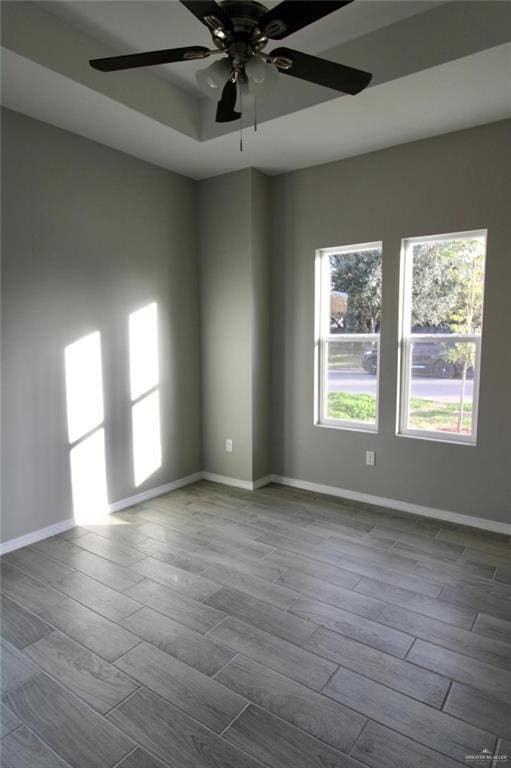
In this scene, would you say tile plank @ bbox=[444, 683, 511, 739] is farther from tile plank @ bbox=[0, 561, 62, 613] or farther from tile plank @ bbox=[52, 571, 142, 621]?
tile plank @ bbox=[0, 561, 62, 613]

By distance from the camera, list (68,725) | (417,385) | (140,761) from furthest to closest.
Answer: (417,385)
(68,725)
(140,761)

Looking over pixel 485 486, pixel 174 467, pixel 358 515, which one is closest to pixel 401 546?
pixel 358 515

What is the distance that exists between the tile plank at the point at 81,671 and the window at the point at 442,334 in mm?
2673

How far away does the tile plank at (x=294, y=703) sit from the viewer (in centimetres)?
160

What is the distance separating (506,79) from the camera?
8.11 feet

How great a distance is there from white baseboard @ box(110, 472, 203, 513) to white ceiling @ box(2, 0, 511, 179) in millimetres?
2846

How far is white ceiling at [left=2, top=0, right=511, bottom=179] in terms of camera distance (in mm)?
2309

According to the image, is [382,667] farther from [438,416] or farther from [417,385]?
[417,385]

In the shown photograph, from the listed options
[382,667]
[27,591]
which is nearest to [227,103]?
[382,667]

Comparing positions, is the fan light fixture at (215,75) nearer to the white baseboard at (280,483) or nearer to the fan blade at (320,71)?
the fan blade at (320,71)

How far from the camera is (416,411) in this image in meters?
3.58

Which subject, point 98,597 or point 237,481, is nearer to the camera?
point 98,597

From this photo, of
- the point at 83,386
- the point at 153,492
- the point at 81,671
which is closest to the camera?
the point at 81,671

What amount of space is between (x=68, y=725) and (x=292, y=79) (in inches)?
140
